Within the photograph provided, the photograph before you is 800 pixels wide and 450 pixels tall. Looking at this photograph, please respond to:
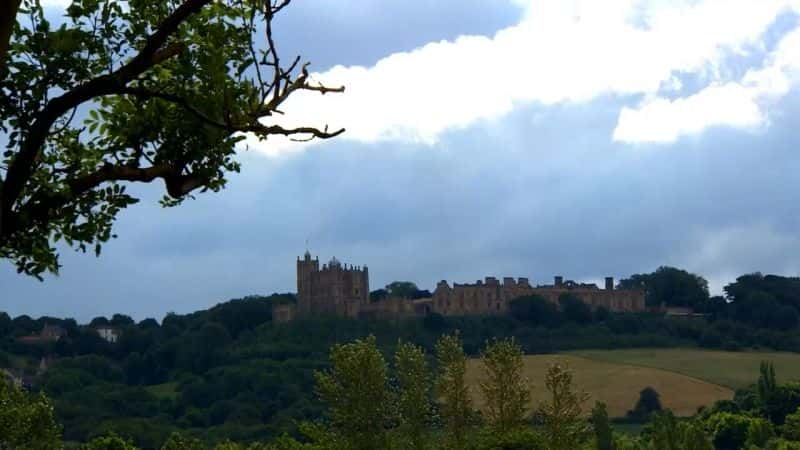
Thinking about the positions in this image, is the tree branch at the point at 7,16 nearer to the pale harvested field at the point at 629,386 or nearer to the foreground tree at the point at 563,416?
the foreground tree at the point at 563,416

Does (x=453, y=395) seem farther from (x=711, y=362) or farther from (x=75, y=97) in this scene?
(x=711, y=362)

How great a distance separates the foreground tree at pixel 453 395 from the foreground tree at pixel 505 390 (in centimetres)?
182

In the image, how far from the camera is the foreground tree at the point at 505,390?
56.1 m

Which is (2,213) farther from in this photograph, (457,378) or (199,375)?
(199,375)

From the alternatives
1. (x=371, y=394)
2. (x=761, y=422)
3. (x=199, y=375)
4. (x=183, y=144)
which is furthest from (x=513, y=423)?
(x=199, y=375)

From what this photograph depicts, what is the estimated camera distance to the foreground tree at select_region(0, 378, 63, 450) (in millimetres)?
50844

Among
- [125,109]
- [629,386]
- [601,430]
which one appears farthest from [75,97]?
[629,386]

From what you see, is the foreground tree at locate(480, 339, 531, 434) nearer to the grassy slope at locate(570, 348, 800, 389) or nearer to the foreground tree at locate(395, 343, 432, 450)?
the foreground tree at locate(395, 343, 432, 450)

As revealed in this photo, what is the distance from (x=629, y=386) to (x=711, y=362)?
887 inches

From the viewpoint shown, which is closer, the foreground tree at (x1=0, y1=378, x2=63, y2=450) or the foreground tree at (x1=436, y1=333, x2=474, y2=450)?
the foreground tree at (x1=0, y1=378, x2=63, y2=450)

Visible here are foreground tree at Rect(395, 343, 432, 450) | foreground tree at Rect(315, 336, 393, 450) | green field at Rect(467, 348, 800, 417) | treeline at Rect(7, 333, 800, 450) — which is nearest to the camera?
treeline at Rect(7, 333, 800, 450)

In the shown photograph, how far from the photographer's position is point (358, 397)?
57.6 metres

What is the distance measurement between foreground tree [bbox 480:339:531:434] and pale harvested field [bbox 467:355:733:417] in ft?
271

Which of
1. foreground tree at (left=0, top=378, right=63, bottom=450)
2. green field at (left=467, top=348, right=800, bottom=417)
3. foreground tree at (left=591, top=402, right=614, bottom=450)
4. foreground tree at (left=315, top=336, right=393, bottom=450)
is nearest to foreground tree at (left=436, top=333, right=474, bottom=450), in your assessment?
foreground tree at (left=315, top=336, right=393, bottom=450)
